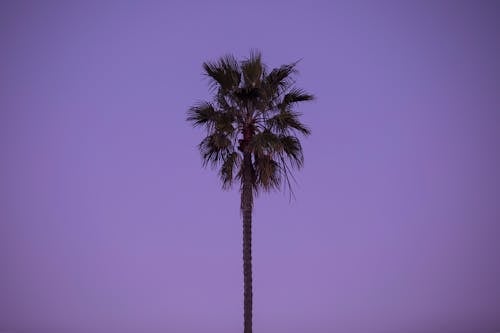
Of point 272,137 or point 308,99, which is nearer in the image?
point 272,137

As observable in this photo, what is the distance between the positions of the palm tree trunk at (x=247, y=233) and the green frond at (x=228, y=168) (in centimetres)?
34

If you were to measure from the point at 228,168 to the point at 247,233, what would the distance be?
8.28 feet

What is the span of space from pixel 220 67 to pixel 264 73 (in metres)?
1.67

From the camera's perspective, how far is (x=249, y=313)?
18.5 m

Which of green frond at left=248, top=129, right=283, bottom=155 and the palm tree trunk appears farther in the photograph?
green frond at left=248, top=129, right=283, bottom=155

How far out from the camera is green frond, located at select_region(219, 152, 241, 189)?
20109 mm

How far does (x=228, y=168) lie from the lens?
20078 mm

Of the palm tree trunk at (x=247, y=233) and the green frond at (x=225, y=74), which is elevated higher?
the green frond at (x=225, y=74)

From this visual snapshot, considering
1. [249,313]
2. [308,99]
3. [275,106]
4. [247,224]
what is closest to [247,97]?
[275,106]

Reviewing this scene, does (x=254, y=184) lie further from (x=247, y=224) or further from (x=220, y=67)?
(x=220, y=67)

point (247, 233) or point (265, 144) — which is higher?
point (265, 144)

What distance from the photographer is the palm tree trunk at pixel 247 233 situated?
60.8 feet

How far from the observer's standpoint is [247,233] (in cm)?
1920

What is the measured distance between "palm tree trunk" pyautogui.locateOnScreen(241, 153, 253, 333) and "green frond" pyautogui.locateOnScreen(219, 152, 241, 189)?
34cm
